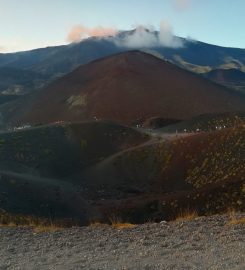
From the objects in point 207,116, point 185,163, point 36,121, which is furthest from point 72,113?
point 185,163

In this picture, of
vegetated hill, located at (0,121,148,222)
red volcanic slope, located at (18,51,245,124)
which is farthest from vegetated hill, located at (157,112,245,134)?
red volcanic slope, located at (18,51,245,124)

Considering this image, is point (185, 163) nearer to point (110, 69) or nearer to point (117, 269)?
point (117, 269)

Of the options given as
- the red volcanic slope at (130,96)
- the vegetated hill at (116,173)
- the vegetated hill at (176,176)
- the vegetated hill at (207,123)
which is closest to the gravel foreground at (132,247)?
the vegetated hill at (116,173)

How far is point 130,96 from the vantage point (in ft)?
349

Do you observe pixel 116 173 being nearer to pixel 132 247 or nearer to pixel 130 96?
pixel 132 247

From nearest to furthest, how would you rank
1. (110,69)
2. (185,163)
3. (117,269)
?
(117,269) < (185,163) < (110,69)

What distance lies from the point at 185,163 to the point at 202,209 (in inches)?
509

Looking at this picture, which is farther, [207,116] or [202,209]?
[207,116]

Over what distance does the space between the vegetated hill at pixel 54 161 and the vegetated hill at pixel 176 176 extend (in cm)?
269

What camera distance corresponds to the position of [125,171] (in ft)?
154

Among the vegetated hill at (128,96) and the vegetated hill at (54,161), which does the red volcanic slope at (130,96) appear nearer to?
the vegetated hill at (128,96)

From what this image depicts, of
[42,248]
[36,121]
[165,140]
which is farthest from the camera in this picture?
[36,121]

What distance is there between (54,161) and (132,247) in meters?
39.4

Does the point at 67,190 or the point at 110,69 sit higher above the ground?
the point at 110,69
